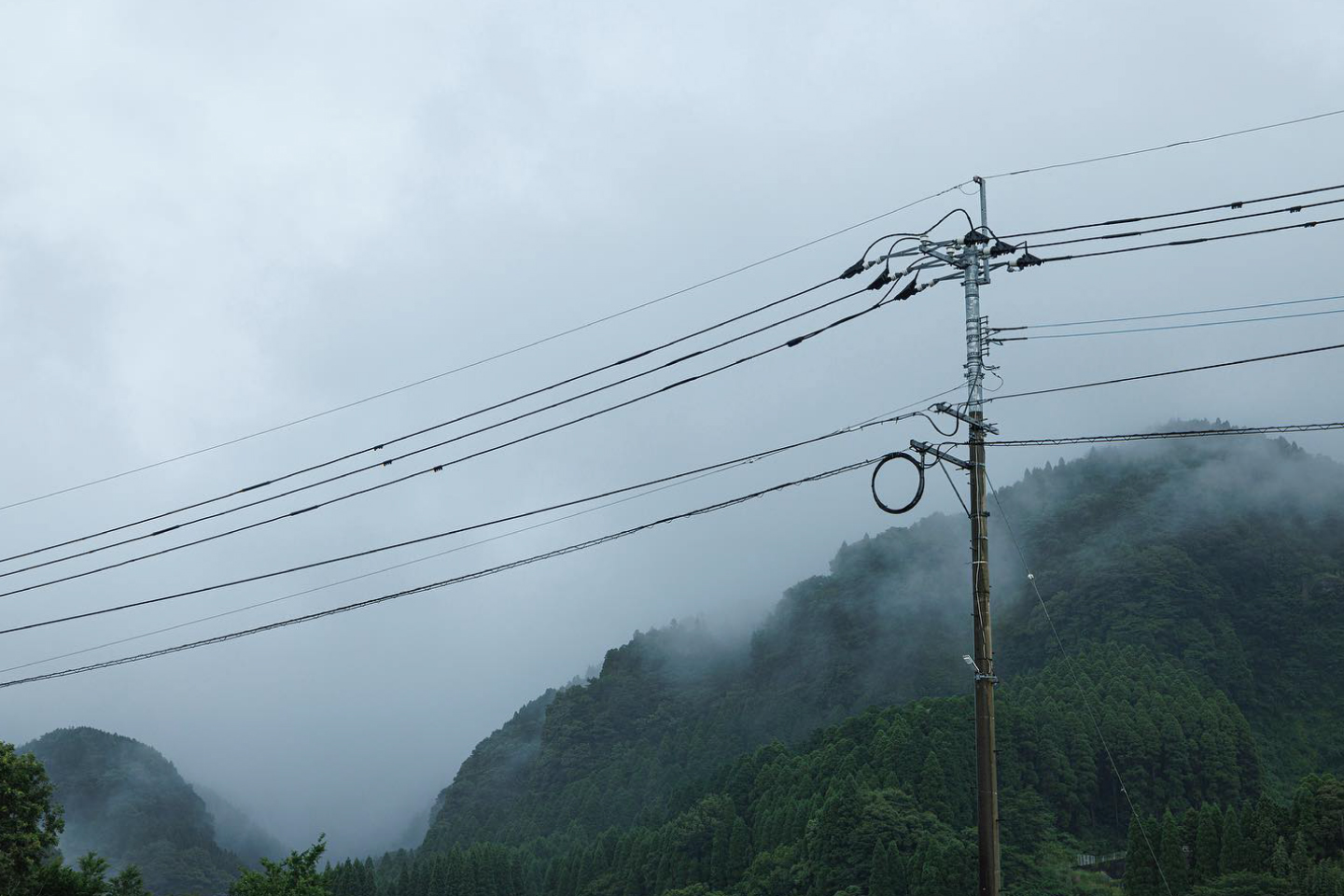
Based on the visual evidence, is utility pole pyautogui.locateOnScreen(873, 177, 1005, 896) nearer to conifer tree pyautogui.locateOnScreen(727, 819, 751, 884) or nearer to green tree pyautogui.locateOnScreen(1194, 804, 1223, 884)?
green tree pyautogui.locateOnScreen(1194, 804, 1223, 884)

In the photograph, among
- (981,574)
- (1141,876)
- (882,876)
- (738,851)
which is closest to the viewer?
(981,574)

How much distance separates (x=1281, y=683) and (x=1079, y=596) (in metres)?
31.8

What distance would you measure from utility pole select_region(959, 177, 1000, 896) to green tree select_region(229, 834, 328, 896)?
1199 inches

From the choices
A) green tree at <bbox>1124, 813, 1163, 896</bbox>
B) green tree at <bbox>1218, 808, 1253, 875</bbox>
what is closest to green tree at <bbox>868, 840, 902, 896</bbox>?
green tree at <bbox>1124, 813, 1163, 896</bbox>

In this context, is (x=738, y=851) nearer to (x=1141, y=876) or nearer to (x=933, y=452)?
(x=1141, y=876)

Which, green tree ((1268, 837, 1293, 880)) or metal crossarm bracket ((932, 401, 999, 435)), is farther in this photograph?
green tree ((1268, 837, 1293, 880))

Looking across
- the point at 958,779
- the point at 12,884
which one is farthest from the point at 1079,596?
the point at 12,884

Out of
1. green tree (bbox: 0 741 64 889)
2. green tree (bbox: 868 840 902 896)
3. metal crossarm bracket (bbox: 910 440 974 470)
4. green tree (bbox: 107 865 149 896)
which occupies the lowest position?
green tree (bbox: 868 840 902 896)

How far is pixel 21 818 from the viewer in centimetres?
4041

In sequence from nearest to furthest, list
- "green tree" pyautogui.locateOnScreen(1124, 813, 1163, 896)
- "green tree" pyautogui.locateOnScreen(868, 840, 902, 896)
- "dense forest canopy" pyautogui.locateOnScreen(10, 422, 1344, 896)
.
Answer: "green tree" pyautogui.locateOnScreen(1124, 813, 1163, 896)
"dense forest canopy" pyautogui.locateOnScreen(10, 422, 1344, 896)
"green tree" pyautogui.locateOnScreen(868, 840, 902, 896)

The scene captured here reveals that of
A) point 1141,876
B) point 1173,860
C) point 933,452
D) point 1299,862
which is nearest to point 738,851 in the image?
point 1141,876

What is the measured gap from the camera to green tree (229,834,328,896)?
39.4 metres

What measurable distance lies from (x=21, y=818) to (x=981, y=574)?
37.6 metres

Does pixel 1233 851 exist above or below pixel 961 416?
below
